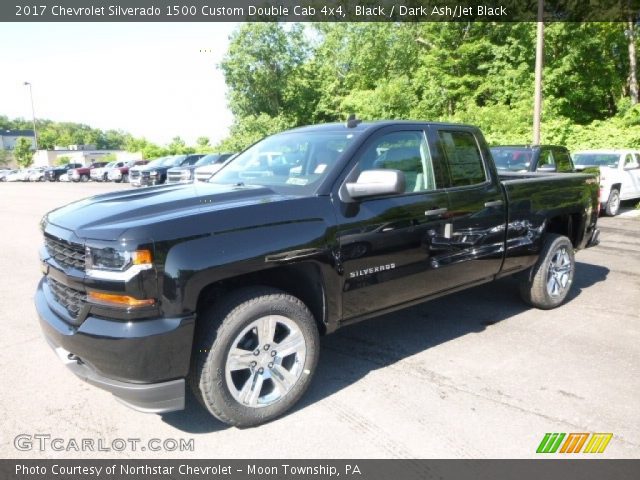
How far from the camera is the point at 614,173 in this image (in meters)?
12.5

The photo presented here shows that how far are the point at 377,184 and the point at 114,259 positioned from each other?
1.62m

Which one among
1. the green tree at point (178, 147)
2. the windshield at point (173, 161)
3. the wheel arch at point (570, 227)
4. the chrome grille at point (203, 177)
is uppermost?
the green tree at point (178, 147)

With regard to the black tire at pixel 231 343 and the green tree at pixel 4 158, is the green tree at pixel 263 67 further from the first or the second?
the green tree at pixel 4 158

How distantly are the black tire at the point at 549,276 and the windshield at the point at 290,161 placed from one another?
2583 mm

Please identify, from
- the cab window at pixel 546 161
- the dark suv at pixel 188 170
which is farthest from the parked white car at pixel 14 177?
the cab window at pixel 546 161

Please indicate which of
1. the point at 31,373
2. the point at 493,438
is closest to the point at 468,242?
the point at 493,438

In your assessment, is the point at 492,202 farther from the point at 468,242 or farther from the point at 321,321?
the point at 321,321

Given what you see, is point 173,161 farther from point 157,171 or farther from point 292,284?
point 292,284

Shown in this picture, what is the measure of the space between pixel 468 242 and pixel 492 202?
19.2 inches

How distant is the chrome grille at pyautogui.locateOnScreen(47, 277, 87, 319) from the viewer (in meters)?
2.78

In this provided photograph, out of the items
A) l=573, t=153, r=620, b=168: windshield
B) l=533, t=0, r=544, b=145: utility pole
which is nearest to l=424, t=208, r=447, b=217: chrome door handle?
l=573, t=153, r=620, b=168: windshield

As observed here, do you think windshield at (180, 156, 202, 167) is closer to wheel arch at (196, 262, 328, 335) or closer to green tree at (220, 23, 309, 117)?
green tree at (220, 23, 309, 117)

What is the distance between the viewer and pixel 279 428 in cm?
305

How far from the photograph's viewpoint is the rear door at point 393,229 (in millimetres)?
3344
